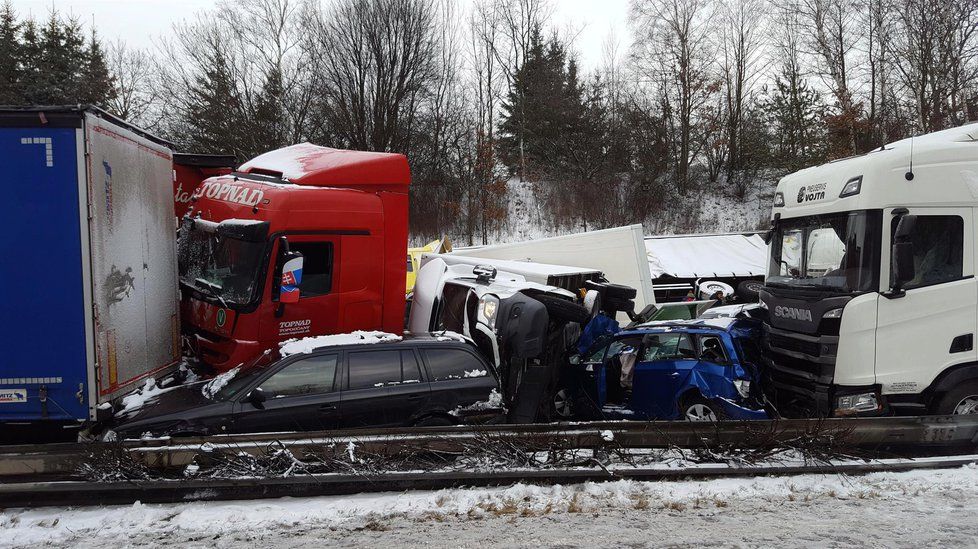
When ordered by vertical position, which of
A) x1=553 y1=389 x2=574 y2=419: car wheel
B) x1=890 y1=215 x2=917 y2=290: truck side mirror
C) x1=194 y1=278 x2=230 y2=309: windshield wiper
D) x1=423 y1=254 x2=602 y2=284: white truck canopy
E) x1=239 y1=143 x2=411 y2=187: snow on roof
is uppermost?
x1=239 y1=143 x2=411 y2=187: snow on roof

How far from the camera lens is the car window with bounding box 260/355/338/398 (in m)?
5.72

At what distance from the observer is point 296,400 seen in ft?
18.8

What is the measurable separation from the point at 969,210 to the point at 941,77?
2503 cm

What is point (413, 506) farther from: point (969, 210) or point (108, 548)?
point (969, 210)

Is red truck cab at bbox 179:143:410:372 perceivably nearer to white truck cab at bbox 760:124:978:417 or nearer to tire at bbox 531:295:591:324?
tire at bbox 531:295:591:324

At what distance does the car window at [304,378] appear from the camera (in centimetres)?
572

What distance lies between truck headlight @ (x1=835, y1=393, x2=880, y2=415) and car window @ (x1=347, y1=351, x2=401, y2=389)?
5027 mm

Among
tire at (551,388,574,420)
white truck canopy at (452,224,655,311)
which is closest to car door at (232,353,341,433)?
tire at (551,388,574,420)

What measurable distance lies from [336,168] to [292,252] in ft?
5.24

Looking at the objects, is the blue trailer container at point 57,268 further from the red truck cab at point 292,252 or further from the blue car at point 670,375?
the blue car at point 670,375

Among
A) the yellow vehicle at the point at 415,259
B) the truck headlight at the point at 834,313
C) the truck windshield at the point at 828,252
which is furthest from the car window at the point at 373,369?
the yellow vehicle at the point at 415,259

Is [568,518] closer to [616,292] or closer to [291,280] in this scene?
[291,280]

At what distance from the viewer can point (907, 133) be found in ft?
85.3

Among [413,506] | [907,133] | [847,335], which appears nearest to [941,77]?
[907,133]
